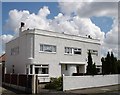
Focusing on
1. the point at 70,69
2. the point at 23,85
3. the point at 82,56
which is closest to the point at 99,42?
the point at 82,56

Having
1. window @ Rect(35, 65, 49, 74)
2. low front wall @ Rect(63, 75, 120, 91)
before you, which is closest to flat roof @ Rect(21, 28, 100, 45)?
window @ Rect(35, 65, 49, 74)

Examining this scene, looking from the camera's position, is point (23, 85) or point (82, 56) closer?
point (23, 85)

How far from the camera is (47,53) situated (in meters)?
28.2

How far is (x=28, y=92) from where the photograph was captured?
19.4 metres

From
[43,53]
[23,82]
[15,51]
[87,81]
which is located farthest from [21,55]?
[87,81]

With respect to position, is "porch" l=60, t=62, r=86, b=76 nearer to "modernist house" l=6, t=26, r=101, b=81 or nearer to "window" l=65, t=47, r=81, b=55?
"modernist house" l=6, t=26, r=101, b=81

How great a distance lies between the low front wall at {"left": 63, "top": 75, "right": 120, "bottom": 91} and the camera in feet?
68.7

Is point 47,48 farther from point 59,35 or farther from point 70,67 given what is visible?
point 70,67

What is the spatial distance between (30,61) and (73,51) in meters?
7.34

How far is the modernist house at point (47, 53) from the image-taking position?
27.2 metres

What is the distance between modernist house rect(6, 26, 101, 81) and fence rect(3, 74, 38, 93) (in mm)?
2536

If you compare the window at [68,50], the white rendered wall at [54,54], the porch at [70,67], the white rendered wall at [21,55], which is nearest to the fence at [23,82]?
the white rendered wall at [21,55]

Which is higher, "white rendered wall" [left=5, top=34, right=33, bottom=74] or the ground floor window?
"white rendered wall" [left=5, top=34, right=33, bottom=74]

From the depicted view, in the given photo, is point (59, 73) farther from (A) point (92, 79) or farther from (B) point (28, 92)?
(B) point (28, 92)
